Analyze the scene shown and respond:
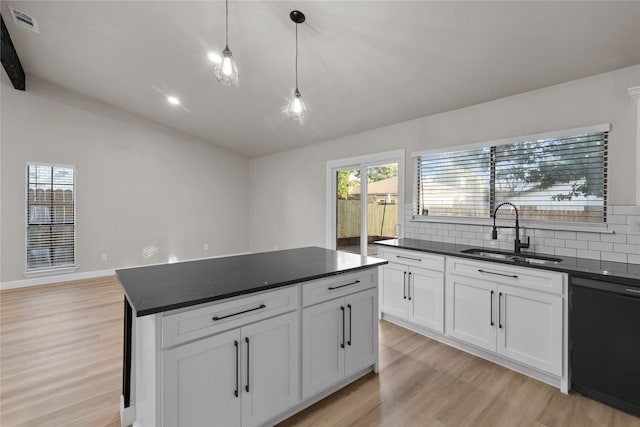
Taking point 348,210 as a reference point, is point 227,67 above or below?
above

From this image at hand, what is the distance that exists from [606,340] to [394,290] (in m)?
1.73

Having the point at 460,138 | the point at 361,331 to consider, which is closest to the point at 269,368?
the point at 361,331

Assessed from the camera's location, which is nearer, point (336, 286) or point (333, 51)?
point (336, 286)

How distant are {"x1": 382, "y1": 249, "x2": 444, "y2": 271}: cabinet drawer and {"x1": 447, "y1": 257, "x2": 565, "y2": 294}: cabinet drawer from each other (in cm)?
11

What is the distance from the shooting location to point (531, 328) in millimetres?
2363

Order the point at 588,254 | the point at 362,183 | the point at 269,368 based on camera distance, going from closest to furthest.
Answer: the point at 269,368, the point at 588,254, the point at 362,183

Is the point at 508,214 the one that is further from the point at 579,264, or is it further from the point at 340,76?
the point at 340,76

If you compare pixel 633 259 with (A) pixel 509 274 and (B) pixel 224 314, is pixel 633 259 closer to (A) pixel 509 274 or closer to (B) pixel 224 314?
(A) pixel 509 274

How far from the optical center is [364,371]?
243 cm

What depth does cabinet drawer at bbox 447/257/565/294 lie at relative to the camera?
2.26 m

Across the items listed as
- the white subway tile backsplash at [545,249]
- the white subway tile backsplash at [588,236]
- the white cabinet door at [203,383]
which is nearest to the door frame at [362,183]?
the white subway tile backsplash at [545,249]

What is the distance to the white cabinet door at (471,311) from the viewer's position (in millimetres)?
2604

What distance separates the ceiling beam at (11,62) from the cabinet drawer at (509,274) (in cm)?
587

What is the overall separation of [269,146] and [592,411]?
5786 mm
